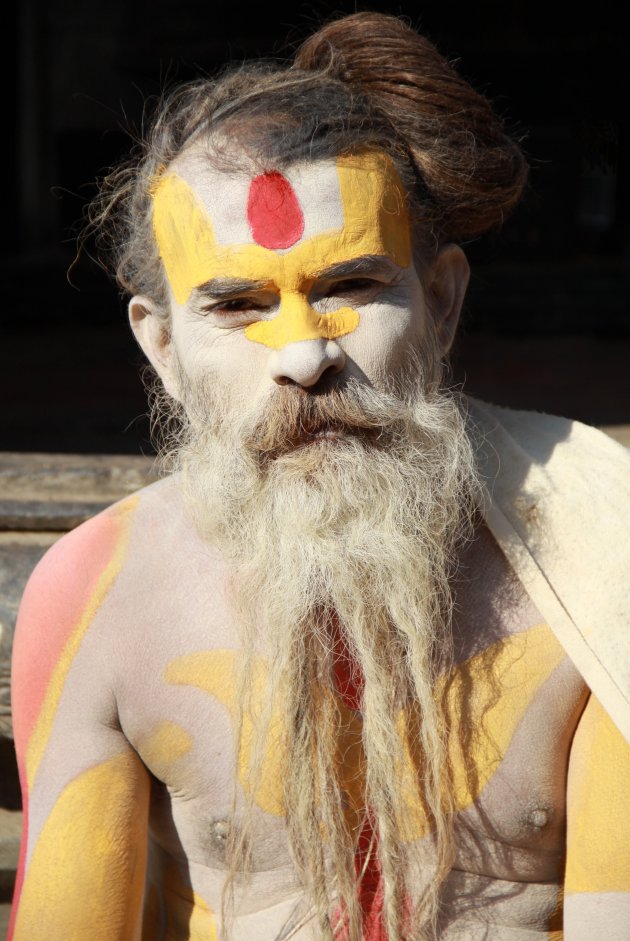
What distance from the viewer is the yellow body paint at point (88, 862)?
1.66 m

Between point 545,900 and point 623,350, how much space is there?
511cm

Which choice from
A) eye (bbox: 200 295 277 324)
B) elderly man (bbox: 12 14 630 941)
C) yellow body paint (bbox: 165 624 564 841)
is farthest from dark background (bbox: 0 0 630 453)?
yellow body paint (bbox: 165 624 564 841)

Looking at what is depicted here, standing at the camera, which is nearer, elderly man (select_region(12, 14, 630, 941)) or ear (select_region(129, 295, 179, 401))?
elderly man (select_region(12, 14, 630, 941))

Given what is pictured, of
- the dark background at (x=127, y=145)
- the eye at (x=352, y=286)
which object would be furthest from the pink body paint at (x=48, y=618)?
the dark background at (x=127, y=145)

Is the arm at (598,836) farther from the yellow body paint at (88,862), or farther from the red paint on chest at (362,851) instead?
the yellow body paint at (88,862)

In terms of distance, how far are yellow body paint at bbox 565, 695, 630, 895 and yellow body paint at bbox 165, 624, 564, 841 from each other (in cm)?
10

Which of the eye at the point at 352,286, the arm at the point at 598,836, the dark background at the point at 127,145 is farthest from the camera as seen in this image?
the dark background at the point at 127,145

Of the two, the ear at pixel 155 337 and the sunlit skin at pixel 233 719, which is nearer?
the sunlit skin at pixel 233 719

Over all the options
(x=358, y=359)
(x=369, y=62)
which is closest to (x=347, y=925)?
(x=358, y=359)

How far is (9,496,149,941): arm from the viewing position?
1667 millimetres

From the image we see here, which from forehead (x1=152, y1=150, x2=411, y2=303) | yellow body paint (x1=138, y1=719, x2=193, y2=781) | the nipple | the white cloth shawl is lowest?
the nipple

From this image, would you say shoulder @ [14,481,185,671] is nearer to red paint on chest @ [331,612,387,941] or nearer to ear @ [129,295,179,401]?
ear @ [129,295,179,401]

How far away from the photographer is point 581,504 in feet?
5.55

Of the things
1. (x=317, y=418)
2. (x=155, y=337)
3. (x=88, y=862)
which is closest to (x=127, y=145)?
(x=155, y=337)
